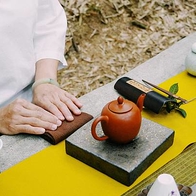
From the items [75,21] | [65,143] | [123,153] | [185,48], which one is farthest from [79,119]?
[75,21]

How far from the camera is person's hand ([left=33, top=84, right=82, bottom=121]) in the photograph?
1372 millimetres

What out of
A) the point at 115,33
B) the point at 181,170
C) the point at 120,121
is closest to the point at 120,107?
the point at 120,121

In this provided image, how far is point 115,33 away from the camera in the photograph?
2.88 meters

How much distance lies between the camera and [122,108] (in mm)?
1150

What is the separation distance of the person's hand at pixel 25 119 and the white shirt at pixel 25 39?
0.16 meters

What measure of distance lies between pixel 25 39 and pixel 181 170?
2.15ft

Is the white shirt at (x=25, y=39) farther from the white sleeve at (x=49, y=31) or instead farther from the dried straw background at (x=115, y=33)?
the dried straw background at (x=115, y=33)

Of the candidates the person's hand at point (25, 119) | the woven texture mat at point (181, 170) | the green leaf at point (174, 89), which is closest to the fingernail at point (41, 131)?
the person's hand at point (25, 119)

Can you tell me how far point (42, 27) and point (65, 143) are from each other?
0.51m

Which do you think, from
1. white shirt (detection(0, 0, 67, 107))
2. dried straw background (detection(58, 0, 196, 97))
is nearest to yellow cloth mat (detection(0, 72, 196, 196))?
white shirt (detection(0, 0, 67, 107))

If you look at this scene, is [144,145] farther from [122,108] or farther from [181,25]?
[181,25]

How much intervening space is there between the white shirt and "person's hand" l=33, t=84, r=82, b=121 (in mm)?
91

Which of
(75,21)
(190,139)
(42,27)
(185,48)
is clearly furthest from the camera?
(75,21)

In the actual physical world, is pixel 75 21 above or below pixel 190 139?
below
